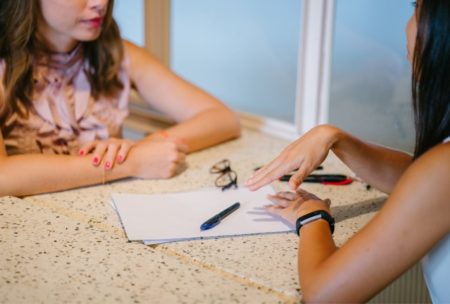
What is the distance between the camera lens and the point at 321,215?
1.08 m

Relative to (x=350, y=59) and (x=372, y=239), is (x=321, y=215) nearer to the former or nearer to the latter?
(x=372, y=239)

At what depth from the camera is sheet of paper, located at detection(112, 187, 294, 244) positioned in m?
1.14

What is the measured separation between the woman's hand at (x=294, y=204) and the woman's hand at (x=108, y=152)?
386 millimetres

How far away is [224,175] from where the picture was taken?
1.48 metres

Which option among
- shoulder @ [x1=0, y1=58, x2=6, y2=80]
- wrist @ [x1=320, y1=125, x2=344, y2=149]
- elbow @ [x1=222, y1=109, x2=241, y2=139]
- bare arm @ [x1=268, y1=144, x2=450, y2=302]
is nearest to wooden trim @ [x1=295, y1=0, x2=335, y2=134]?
elbow @ [x1=222, y1=109, x2=241, y2=139]

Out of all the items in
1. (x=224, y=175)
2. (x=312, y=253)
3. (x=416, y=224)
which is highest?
(x=416, y=224)

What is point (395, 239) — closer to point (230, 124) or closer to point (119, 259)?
point (119, 259)

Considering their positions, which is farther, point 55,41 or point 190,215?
point 55,41

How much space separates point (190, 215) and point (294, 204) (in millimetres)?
204

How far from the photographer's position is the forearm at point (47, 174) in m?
1.32

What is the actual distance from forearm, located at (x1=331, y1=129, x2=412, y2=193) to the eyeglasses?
269 millimetres

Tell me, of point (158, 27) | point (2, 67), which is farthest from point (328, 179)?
point (158, 27)

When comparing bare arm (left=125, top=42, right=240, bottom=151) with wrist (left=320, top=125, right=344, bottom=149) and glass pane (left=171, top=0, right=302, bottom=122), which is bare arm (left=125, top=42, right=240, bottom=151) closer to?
glass pane (left=171, top=0, right=302, bottom=122)

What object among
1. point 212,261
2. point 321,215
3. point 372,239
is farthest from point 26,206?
point 372,239
